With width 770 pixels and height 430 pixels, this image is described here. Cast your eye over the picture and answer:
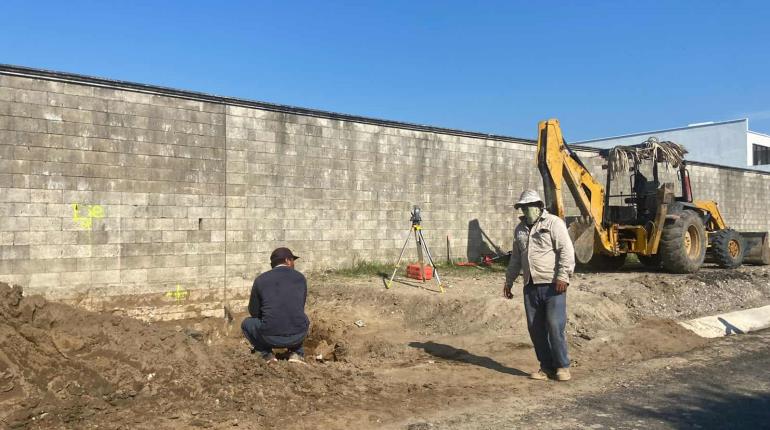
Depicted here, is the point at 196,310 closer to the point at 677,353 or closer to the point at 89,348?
the point at 89,348

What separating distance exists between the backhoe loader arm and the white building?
28.3 m

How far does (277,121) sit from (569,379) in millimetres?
7636

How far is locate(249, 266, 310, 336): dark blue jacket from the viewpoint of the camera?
5.40 metres

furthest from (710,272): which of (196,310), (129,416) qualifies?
(129,416)

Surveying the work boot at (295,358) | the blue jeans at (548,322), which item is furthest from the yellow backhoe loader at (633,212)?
the work boot at (295,358)

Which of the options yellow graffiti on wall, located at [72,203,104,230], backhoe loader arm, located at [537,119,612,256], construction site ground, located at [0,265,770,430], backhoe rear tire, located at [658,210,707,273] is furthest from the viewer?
backhoe rear tire, located at [658,210,707,273]

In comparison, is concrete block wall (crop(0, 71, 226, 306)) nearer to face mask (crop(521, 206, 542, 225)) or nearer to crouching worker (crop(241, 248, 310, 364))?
crouching worker (crop(241, 248, 310, 364))

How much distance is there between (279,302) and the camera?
541cm

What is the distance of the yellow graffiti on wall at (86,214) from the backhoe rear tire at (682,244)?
11.3 m

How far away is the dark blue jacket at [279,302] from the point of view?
5402 mm

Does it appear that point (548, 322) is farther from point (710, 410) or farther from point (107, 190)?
point (107, 190)

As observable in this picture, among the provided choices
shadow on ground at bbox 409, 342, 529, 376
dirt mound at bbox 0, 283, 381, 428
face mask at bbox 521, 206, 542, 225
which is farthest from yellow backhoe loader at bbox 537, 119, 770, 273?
dirt mound at bbox 0, 283, 381, 428

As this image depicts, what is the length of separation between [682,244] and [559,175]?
10.6 ft

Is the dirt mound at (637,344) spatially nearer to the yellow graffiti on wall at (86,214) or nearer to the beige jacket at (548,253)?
the beige jacket at (548,253)
